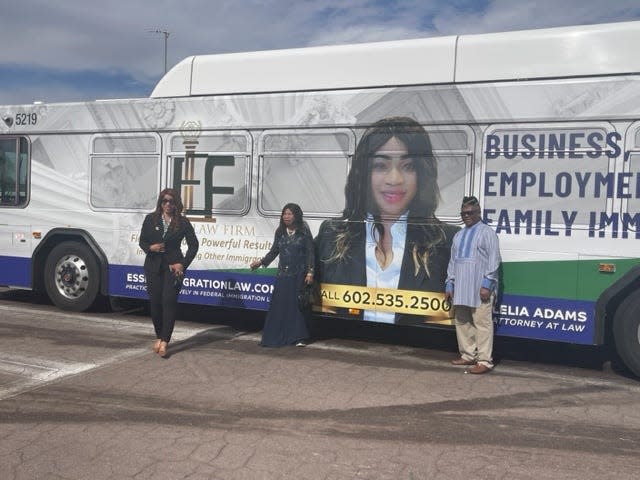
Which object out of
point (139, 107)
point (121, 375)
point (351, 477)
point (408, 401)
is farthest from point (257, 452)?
point (139, 107)

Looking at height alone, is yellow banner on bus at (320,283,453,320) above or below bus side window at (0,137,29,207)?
below

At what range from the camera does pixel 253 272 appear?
823 centimetres

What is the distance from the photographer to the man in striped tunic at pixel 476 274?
6629 mm

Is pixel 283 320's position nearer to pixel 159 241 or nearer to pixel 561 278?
pixel 159 241

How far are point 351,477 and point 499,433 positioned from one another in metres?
1.42

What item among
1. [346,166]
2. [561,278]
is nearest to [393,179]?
[346,166]

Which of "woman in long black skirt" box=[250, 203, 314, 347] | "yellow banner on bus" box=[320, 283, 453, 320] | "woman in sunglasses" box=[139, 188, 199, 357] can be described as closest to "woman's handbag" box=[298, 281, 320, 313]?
"woman in long black skirt" box=[250, 203, 314, 347]

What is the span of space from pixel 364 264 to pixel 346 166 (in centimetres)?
111

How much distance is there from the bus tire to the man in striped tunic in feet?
3.95

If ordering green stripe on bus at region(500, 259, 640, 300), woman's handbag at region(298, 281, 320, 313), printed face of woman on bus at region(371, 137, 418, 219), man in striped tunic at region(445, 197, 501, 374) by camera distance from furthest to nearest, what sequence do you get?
woman's handbag at region(298, 281, 320, 313), printed face of woman on bus at region(371, 137, 418, 219), man in striped tunic at region(445, 197, 501, 374), green stripe on bus at region(500, 259, 640, 300)

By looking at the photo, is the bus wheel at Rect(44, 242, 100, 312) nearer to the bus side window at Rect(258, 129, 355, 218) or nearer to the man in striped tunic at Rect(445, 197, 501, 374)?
the bus side window at Rect(258, 129, 355, 218)

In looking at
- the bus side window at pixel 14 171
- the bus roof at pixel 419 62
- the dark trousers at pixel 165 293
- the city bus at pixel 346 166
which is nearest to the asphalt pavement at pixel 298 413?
the dark trousers at pixel 165 293

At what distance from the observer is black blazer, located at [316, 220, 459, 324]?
23.7 feet

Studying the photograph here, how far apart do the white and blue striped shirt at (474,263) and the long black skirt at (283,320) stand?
6.13 feet
